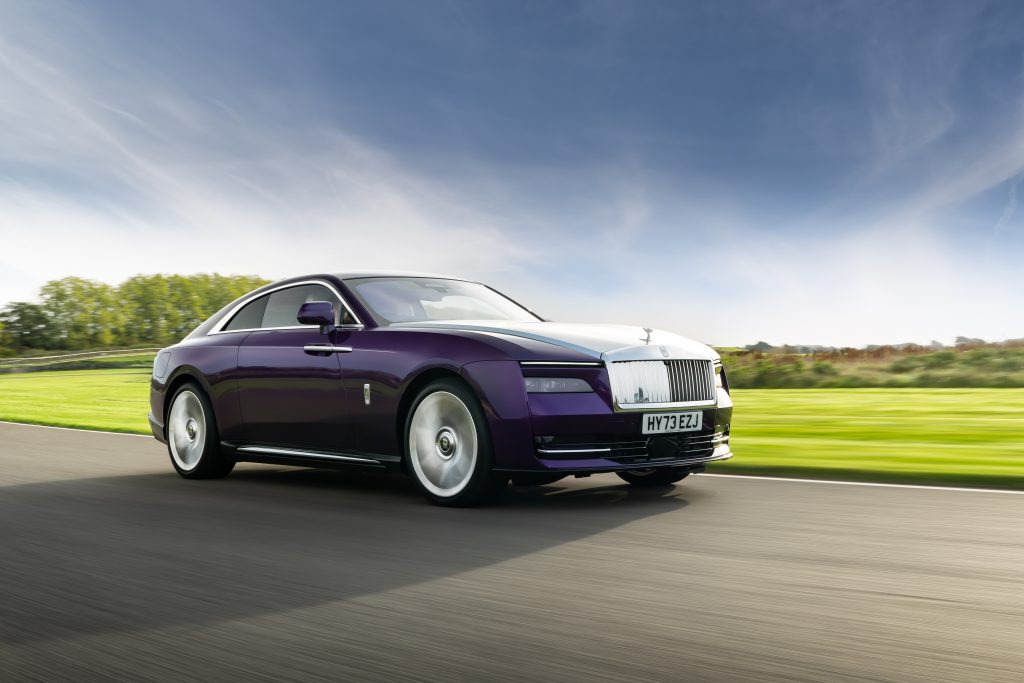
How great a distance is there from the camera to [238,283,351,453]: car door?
7.26m

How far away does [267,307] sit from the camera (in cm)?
833

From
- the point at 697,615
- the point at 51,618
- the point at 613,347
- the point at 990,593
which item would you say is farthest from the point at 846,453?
the point at 51,618

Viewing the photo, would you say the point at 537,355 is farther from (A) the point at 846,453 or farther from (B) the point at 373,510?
(A) the point at 846,453

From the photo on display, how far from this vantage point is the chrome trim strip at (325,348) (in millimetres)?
7183

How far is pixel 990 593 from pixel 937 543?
3.57 feet

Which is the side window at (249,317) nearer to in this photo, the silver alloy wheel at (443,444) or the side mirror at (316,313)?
the side mirror at (316,313)

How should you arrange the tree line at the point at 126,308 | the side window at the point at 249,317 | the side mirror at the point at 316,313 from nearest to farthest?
1. the side mirror at the point at 316,313
2. the side window at the point at 249,317
3. the tree line at the point at 126,308

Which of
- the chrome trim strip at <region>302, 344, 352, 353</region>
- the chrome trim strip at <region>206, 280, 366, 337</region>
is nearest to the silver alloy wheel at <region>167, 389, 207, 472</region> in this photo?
the chrome trim strip at <region>206, 280, 366, 337</region>

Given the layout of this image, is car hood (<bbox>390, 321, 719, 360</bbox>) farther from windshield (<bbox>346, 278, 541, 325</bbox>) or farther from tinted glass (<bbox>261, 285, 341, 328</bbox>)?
tinted glass (<bbox>261, 285, 341, 328</bbox>)

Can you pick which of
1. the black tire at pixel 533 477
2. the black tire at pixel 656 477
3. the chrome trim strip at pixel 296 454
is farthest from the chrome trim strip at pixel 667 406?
the chrome trim strip at pixel 296 454

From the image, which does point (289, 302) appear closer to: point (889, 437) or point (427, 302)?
point (427, 302)

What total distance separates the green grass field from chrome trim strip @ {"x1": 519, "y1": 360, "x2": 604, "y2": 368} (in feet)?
9.81

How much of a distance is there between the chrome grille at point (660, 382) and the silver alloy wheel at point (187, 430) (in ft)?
12.4

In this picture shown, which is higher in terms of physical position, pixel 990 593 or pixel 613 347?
pixel 613 347
